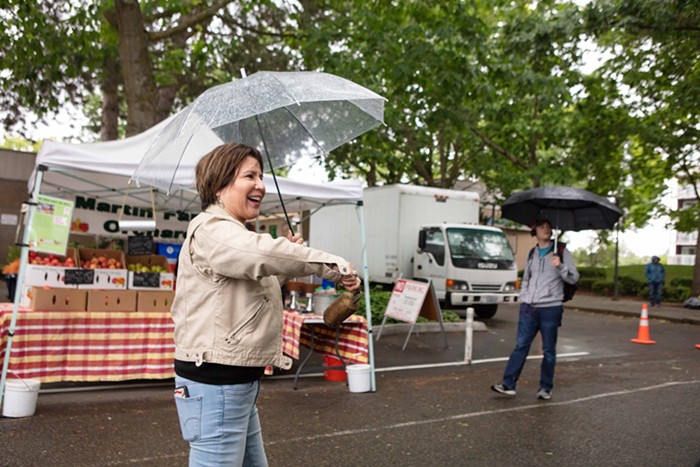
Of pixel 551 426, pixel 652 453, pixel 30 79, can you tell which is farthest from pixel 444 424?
pixel 30 79

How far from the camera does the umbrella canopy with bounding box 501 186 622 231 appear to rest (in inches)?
279

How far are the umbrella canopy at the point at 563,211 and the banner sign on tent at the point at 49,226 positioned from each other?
192 inches

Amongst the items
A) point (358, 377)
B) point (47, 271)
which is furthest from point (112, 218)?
point (358, 377)

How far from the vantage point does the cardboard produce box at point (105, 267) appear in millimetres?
6697

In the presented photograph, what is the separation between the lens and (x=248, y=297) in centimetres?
222

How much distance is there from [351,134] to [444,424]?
296 centimetres

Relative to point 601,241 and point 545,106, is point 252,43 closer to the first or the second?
point 545,106

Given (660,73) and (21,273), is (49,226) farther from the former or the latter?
(660,73)

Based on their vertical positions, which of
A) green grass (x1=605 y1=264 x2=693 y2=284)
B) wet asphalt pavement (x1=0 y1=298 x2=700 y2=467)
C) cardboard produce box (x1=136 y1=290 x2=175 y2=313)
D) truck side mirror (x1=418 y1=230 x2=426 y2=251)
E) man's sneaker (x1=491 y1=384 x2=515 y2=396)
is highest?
truck side mirror (x1=418 y1=230 x2=426 y2=251)

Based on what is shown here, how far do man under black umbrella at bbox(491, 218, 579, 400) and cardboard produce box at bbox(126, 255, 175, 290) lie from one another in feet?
13.1

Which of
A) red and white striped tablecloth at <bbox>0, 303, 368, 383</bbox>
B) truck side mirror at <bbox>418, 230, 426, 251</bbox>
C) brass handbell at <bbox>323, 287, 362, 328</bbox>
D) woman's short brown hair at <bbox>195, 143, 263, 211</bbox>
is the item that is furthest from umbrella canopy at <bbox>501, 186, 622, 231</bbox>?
truck side mirror at <bbox>418, 230, 426, 251</bbox>

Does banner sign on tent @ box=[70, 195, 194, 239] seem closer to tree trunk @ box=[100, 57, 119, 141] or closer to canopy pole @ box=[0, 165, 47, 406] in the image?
canopy pole @ box=[0, 165, 47, 406]

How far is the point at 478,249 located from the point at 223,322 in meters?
13.3

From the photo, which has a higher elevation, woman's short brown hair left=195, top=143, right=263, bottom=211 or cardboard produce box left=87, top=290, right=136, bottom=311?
woman's short brown hair left=195, top=143, right=263, bottom=211
